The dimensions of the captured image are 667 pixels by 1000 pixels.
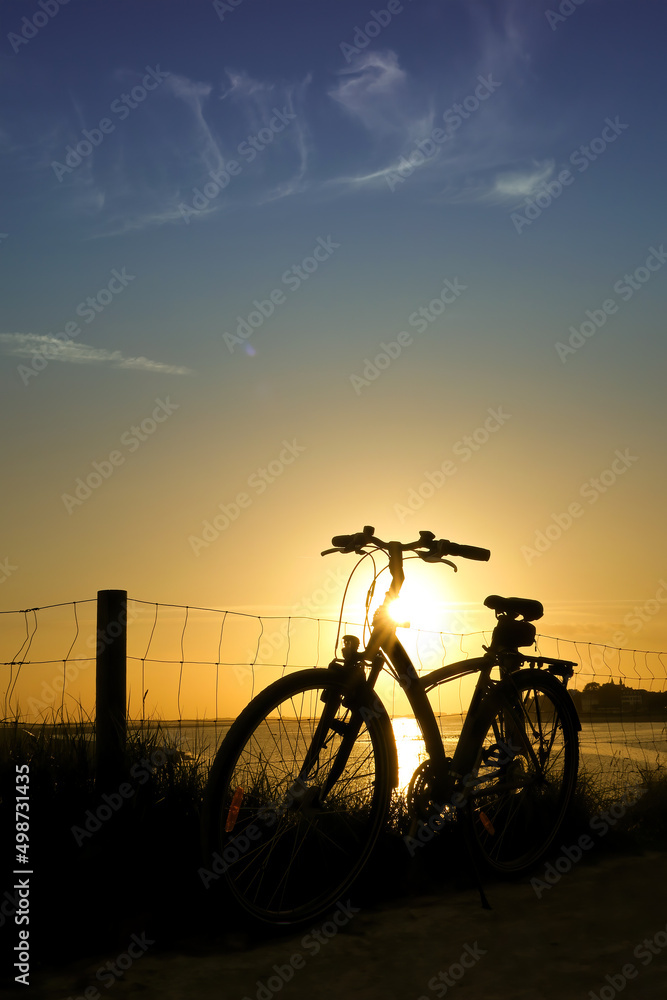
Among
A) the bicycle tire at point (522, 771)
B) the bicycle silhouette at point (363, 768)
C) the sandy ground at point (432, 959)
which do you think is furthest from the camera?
the bicycle tire at point (522, 771)

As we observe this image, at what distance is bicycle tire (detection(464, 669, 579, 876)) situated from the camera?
4027 millimetres

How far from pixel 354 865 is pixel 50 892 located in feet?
3.96

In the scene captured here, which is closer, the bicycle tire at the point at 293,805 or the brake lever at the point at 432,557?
the bicycle tire at the point at 293,805

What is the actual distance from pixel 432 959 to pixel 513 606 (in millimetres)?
1783

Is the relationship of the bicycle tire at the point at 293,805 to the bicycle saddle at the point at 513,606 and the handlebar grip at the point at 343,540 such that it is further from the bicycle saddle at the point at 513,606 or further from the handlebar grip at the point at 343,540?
the bicycle saddle at the point at 513,606

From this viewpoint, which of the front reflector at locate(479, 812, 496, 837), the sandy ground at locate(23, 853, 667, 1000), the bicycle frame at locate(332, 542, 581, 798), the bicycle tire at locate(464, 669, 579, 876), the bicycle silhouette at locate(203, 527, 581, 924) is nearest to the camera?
the sandy ground at locate(23, 853, 667, 1000)

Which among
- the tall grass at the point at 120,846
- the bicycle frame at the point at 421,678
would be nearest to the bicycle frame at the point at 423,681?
the bicycle frame at the point at 421,678

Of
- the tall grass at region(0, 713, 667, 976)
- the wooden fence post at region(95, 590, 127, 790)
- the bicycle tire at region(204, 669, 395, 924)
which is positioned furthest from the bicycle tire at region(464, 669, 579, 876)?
the wooden fence post at region(95, 590, 127, 790)

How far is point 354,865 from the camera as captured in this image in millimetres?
3508

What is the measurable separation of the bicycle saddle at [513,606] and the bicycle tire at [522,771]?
306 mm

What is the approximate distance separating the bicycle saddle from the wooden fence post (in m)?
1.86

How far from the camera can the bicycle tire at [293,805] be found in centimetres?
308

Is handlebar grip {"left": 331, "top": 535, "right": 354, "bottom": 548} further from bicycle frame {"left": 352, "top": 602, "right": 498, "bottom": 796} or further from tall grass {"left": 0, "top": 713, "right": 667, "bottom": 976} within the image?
tall grass {"left": 0, "top": 713, "right": 667, "bottom": 976}

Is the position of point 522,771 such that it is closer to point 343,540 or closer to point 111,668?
point 343,540
